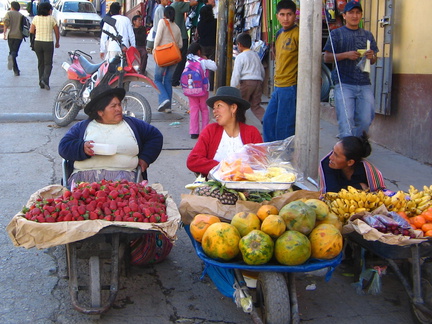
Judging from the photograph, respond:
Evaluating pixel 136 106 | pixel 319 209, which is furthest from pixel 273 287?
pixel 136 106

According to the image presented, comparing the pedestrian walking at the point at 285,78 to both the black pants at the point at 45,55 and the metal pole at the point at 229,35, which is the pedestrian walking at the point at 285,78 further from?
the black pants at the point at 45,55

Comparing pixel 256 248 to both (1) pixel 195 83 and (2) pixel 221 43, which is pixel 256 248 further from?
(2) pixel 221 43

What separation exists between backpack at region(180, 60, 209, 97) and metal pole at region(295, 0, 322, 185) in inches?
109

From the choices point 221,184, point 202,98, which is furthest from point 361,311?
point 202,98

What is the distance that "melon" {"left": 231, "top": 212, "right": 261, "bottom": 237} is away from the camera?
11.5ft

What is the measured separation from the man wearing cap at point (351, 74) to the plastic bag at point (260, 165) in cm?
210

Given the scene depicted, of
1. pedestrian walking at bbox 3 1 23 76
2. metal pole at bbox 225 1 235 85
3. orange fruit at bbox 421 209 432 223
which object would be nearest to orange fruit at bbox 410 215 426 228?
orange fruit at bbox 421 209 432 223

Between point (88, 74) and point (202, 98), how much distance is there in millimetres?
2131

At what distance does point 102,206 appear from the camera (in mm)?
3578

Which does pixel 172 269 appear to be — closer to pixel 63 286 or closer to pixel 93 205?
pixel 63 286

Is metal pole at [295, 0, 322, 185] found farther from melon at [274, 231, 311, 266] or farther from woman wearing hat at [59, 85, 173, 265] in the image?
melon at [274, 231, 311, 266]

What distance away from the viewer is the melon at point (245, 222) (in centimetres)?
350

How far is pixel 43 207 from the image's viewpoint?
3555 millimetres

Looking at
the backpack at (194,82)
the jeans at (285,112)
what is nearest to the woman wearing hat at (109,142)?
the jeans at (285,112)
